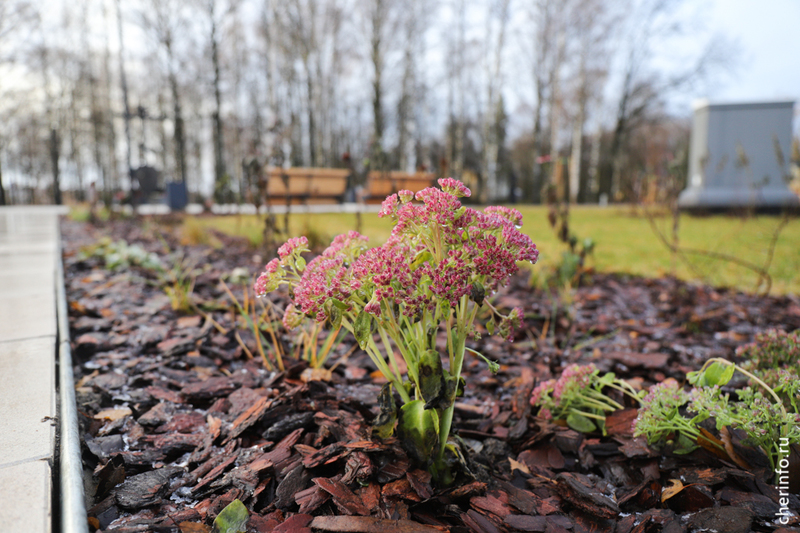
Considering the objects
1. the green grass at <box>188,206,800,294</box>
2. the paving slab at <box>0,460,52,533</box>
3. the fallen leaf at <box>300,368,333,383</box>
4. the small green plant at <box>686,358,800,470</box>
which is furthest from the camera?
the green grass at <box>188,206,800,294</box>

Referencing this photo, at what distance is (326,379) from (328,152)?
22.2m

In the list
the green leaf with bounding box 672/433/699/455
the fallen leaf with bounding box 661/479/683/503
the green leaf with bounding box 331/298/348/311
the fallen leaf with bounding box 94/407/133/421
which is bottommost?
the fallen leaf with bounding box 661/479/683/503

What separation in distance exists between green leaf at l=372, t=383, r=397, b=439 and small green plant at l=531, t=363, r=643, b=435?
1.80 ft

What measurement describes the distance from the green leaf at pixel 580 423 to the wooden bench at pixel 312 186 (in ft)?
29.0

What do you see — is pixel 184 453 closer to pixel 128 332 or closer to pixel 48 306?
pixel 128 332

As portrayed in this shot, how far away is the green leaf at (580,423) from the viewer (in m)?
1.39

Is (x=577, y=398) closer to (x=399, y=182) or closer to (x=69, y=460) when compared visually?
(x=69, y=460)

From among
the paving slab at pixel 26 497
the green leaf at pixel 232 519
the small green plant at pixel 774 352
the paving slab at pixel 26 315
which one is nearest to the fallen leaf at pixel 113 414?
the paving slab at pixel 26 315

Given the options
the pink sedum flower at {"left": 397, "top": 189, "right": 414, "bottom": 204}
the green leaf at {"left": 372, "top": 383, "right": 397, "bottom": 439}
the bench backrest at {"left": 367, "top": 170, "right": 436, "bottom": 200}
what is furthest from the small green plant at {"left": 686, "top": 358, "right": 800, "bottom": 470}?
the bench backrest at {"left": 367, "top": 170, "right": 436, "bottom": 200}

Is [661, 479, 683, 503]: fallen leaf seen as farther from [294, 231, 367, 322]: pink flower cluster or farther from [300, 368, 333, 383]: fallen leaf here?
[300, 368, 333, 383]: fallen leaf

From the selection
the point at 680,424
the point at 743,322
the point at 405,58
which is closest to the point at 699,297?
the point at 743,322

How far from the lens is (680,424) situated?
1.17 meters

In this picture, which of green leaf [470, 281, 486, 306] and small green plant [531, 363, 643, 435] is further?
small green plant [531, 363, 643, 435]

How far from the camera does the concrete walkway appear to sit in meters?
0.82
